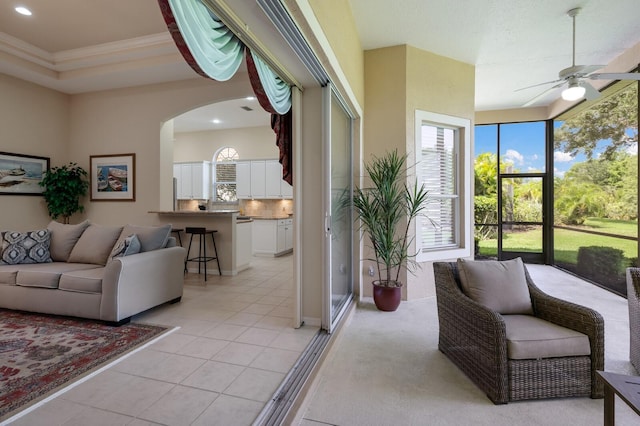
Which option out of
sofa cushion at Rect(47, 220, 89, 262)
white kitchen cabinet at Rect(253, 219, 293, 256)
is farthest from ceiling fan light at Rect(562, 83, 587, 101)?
sofa cushion at Rect(47, 220, 89, 262)

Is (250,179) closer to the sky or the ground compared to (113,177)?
closer to the sky

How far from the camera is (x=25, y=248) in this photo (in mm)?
3443

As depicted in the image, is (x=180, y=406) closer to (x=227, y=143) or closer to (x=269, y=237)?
(x=269, y=237)

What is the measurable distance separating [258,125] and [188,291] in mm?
5104

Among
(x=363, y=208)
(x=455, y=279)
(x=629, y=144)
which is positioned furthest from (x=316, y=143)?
(x=629, y=144)

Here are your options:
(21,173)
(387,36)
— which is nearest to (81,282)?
(21,173)

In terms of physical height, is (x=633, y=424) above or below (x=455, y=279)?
below

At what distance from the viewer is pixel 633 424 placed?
1637 mm

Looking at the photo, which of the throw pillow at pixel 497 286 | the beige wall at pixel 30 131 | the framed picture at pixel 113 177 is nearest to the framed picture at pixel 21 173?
the beige wall at pixel 30 131

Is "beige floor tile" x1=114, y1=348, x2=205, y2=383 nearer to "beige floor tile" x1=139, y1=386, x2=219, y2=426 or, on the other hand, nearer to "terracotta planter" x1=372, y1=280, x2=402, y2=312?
"beige floor tile" x1=139, y1=386, x2=219, y2=426

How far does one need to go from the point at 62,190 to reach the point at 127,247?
2859mm

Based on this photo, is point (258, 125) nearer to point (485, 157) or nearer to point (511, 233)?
point (485, 157)

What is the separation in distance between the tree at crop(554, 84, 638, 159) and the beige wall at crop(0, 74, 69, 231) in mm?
8592

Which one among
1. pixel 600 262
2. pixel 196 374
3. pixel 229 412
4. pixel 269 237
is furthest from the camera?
pixel 269 237
